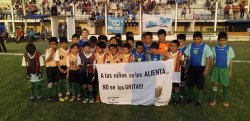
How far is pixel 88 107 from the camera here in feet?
25.0

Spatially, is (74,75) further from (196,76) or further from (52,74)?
(196,76)

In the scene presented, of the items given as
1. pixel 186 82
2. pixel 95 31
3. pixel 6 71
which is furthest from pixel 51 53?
pixel 95 31

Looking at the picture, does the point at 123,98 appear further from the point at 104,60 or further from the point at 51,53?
the point at 51,53

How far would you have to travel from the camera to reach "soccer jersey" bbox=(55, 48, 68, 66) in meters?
7.95

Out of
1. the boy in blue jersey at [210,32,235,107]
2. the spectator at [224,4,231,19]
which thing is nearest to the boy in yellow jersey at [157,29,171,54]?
the boy in blue jersey at [210,32,235,107]

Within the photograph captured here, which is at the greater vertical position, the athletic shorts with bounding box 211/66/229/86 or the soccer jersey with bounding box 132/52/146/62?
the soccer jersey with bounding box 132/52/146/62

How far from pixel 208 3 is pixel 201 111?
89.3 ft

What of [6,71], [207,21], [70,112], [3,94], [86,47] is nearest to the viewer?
[70,112]

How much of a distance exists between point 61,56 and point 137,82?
6.93 ft

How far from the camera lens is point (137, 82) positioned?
7.59 metres

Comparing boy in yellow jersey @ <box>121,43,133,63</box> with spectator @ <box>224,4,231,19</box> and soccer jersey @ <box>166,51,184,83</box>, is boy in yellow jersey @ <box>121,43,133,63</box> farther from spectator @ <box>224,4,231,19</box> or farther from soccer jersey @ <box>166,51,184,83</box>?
spectator @ <box>224,4,231,19</box>

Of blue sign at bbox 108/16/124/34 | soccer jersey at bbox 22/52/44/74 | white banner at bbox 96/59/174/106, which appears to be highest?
blue sign at bbox 108/16/124/34

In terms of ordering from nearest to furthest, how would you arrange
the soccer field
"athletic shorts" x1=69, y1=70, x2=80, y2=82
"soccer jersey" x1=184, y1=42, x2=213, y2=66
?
the soccer field < "soccer jersey" x1=184, y1=42, x2=213, y2=66 < "athletic shorts" x1=69, y1=70, x2=80, y2=82

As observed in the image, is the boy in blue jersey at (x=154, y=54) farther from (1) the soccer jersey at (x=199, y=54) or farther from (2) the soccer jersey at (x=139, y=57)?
(1) the soccer jersey at (x=199, y=54)
